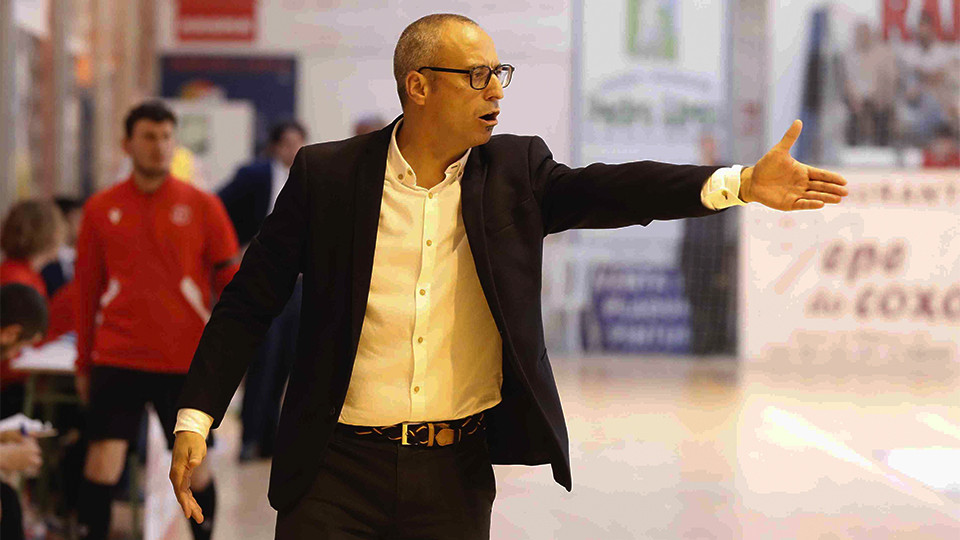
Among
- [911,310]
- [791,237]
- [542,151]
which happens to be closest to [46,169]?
[791,237]

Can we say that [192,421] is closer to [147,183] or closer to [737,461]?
[147,183]

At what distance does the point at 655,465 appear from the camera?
5469 millimetres

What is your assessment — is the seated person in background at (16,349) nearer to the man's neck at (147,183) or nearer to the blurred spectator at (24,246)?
the man's neck at (147,183)

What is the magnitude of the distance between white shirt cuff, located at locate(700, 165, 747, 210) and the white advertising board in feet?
26.9

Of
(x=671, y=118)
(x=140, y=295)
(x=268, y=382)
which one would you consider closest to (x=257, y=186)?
(x=268, y=382)

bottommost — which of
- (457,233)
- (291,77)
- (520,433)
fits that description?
(520,433)

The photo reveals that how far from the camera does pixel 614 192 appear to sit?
225cm

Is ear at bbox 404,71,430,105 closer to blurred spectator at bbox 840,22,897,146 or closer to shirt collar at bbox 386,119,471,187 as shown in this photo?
shirt collar at bbox 386,119,471,187

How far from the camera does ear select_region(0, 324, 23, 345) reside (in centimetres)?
418

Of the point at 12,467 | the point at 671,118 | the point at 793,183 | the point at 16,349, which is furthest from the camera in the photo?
the point at 671,118

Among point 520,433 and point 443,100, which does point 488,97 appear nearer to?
point 443,100

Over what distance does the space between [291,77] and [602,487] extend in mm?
7939

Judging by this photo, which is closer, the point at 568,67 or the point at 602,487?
the point at 602,487

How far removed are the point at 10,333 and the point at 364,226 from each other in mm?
2331
